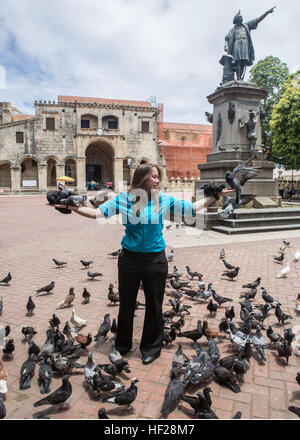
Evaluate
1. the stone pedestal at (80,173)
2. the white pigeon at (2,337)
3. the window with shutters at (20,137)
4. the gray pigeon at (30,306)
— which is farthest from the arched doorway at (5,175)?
the white pigeon at (2,337)

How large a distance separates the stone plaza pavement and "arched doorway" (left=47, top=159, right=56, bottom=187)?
109 ft

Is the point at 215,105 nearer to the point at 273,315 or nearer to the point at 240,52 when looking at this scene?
the point at 240,52

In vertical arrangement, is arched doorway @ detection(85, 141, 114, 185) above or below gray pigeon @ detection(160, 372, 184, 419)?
above

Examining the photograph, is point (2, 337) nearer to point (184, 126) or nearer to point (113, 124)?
point (113, 124)

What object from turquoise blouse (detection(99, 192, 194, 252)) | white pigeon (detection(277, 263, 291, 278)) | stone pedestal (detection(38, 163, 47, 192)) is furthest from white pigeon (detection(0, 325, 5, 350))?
stone pedestal (detection(38, 163, 47, 192))

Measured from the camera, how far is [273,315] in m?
4.72

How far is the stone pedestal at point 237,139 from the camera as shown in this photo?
13945mm

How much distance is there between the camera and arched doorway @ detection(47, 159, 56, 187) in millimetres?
43338

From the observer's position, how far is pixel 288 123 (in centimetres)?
2389

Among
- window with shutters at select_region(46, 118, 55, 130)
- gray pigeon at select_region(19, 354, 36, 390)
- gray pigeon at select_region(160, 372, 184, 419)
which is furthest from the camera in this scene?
window with shutters at select_region(46, 118, 55, 130)

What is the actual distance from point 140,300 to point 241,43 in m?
14.8

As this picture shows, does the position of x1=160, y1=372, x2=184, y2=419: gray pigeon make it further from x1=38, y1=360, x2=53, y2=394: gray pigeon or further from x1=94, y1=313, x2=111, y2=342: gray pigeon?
x1=94, y1=313, x2=111, y2=342: gray pigeon
